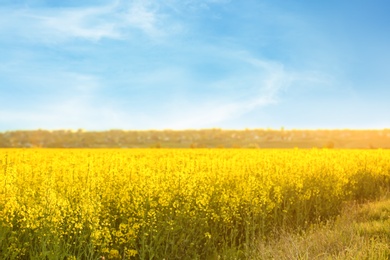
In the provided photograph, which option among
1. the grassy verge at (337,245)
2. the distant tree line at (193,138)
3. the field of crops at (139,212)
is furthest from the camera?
the distant tree line at (193,138)

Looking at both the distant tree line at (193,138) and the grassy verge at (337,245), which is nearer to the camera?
the grassy verge at (337,245)

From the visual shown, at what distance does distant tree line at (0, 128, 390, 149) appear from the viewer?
5759 cm

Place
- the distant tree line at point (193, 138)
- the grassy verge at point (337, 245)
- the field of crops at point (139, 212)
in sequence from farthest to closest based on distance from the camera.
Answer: the distant tree line at point (193, 138)
the field of crops at point (139, 212)
the grassy verge at point (337, 245)

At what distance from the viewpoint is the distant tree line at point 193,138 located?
57594 mm

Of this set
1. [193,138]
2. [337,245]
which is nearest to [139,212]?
[337,245]

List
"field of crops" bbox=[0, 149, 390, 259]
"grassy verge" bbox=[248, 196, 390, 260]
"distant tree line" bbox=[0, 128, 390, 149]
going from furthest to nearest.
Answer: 1. "distant tree line" bbox=[0, 128, 390, 149]
2. "field of crops" bbox=[0, 149, 390, 259]
3. "grassy verge" bbox=[248, 196, 390, 260]

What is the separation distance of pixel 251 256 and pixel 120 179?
3.11 metres

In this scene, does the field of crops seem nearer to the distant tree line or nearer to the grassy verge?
the grassy verge

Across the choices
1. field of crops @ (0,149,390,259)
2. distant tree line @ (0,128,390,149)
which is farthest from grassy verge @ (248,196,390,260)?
distant tree line @ (0,128,390,149)

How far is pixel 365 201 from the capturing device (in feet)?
50.4

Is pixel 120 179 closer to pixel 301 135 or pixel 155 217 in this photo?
pixel 155 217

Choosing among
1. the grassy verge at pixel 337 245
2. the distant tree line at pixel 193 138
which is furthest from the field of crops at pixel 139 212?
the distant tree line at pixel 193 138

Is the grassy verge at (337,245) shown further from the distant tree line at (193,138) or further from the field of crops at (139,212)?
the distant tree line at (193,138)

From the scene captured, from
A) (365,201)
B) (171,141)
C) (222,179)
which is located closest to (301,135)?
(171,141)
